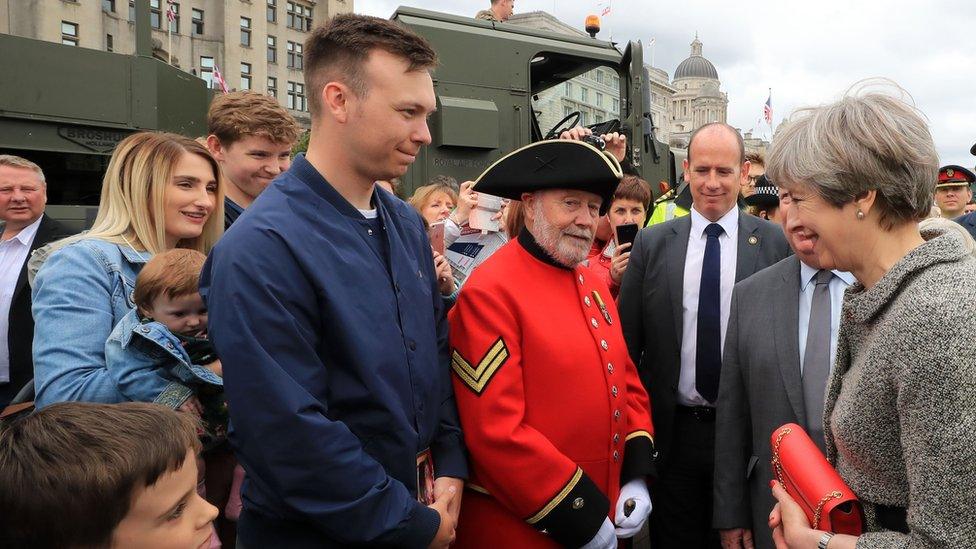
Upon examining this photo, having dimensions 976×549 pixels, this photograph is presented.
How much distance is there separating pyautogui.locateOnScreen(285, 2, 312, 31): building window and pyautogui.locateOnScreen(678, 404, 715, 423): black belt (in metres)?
43.9

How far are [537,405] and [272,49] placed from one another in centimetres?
4437

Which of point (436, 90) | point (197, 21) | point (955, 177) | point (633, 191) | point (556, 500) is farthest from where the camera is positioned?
point (197, 21)

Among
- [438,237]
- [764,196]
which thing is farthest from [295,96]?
[438,237]

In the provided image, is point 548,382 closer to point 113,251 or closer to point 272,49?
point 113,251

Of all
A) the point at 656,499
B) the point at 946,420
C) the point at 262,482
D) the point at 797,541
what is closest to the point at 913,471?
the point at 946,420

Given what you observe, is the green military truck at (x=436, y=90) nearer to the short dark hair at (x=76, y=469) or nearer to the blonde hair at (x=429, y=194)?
the blonde hair at (x=429, y=194)

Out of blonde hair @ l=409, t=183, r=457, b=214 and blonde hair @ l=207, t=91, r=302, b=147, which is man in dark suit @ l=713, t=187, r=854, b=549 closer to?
blonde hair @ l=207, t=91, r=302, b=147

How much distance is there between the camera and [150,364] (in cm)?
213

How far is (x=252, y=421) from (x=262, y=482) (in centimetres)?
17

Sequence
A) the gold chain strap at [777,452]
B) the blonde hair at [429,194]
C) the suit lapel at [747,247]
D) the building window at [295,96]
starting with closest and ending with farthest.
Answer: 1. the gold chain strap at [777,452]
2. the suit lapel at [747,247]
3. the blonde hair at [429,194]
4. the building window at [295,96]

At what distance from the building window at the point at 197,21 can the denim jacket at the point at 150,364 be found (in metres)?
42.1

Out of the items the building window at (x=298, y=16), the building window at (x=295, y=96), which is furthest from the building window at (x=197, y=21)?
the building window at (x=295, y=96)

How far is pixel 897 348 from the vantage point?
1.56 meters

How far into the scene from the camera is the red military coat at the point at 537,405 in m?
2.32
